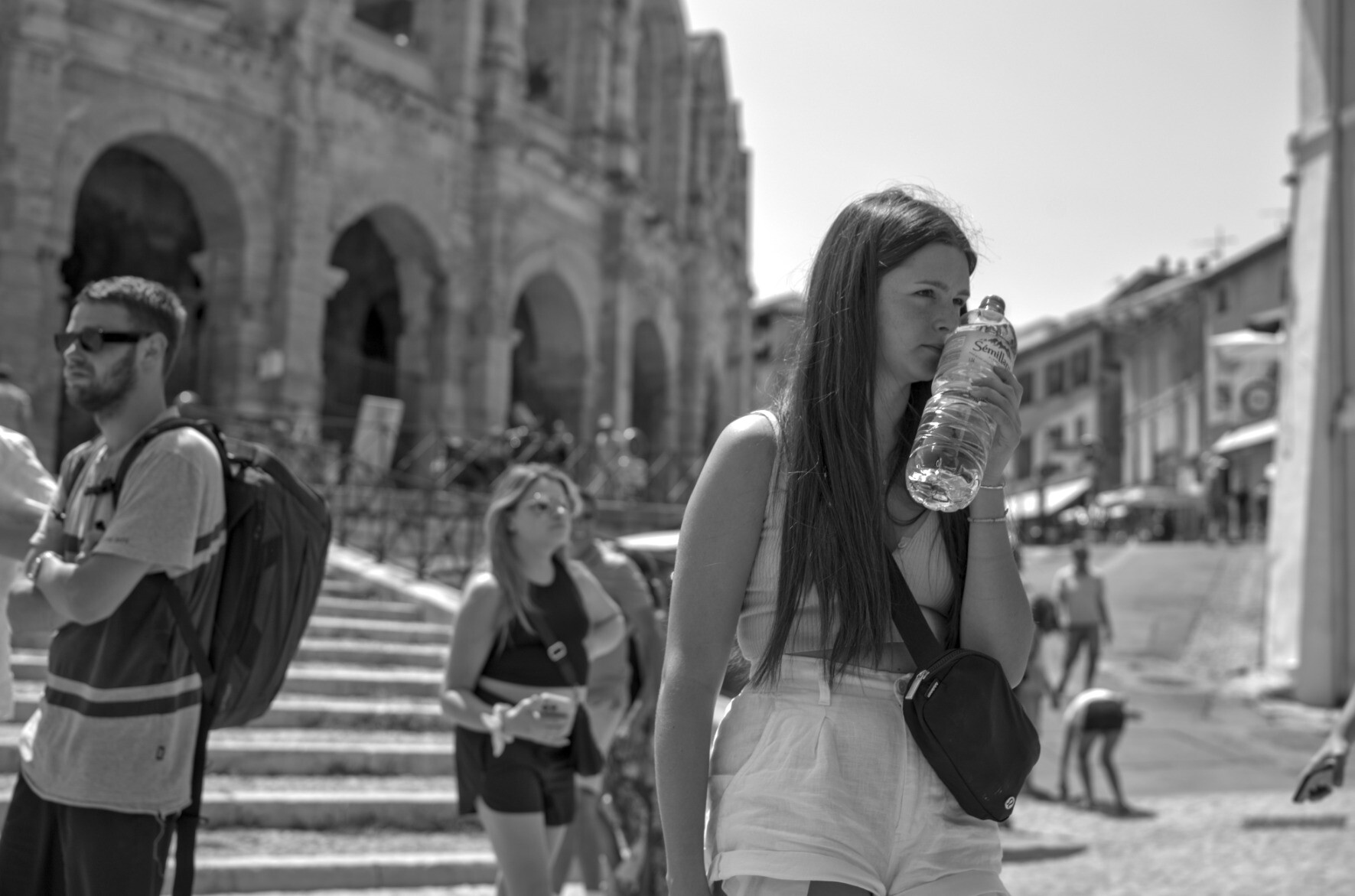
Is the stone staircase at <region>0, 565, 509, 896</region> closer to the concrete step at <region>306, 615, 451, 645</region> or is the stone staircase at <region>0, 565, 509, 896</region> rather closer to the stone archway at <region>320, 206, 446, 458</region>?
the concrete step at <region>306, 615, 451, 645</region>

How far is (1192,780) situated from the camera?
11891mm

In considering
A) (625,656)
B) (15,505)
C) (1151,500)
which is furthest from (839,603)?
(1151,500)

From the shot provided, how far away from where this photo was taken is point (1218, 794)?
11102 millimetres

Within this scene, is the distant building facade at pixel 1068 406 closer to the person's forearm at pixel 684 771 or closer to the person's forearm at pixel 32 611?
the person's forearm at pixel 32 611

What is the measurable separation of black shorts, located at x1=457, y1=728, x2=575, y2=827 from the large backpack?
1.35m

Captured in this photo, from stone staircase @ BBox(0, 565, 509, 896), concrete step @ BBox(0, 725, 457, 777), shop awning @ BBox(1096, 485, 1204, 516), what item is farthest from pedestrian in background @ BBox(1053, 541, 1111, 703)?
shop awning @ BBox(1096, 485, 1204, 516)

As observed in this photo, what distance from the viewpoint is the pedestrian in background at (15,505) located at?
3.47 meters

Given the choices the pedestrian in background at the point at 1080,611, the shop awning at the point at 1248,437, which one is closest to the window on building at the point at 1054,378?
the shop awning at the point at 1248,437

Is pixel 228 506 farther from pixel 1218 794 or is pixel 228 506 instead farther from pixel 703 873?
pixel 1218 794

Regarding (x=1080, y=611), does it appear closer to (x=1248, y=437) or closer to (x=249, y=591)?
(x=249, y=591)

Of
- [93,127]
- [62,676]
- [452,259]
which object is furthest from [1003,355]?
[452,259]

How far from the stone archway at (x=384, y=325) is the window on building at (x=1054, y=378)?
3829cm

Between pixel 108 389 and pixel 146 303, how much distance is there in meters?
0.23

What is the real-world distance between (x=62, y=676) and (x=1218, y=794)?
1024 centimetres
